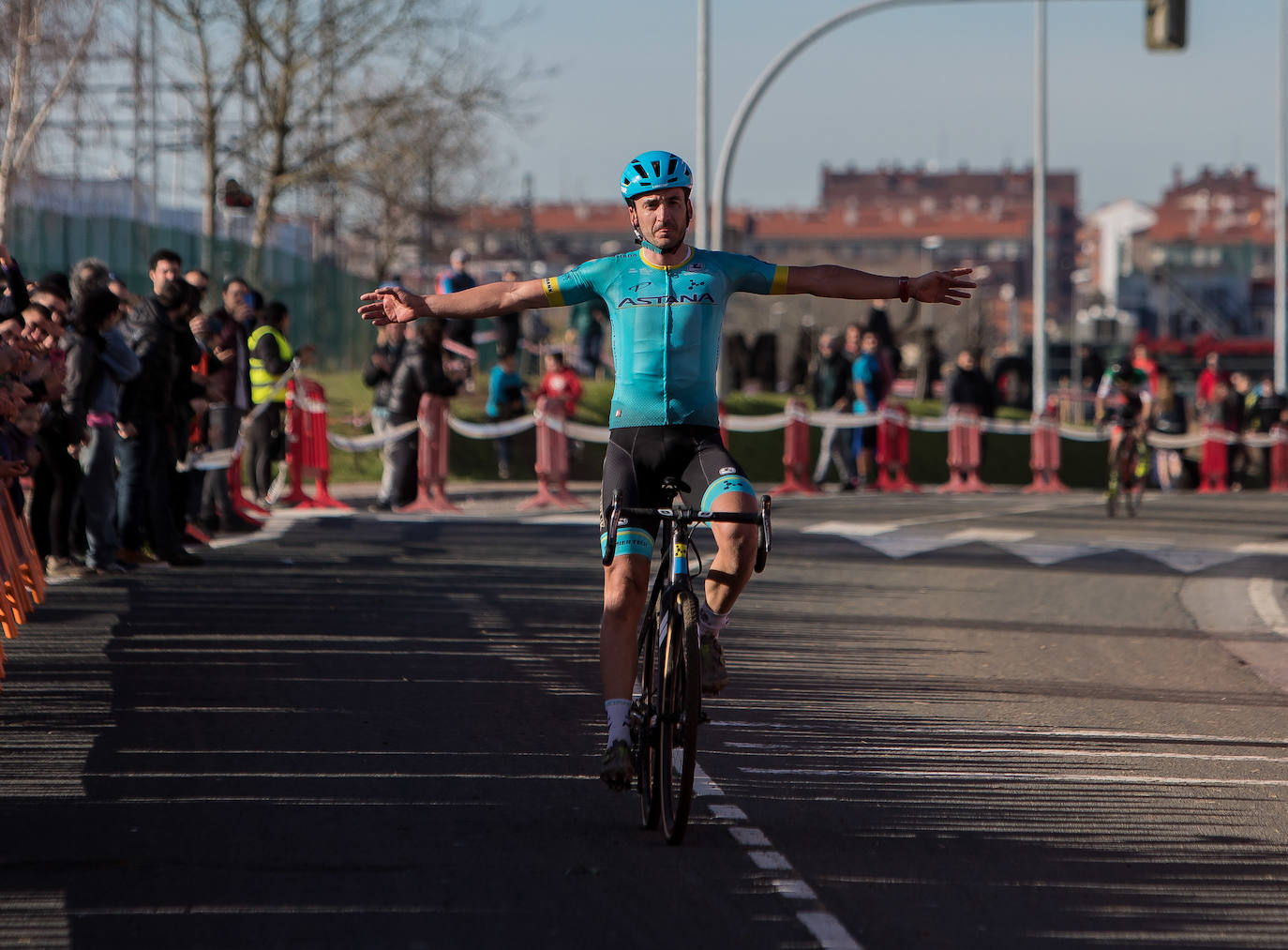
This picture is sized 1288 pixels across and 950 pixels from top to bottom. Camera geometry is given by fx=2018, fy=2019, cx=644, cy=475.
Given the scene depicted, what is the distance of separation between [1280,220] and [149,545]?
144 ft

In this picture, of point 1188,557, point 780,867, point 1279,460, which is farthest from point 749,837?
point 1279,460

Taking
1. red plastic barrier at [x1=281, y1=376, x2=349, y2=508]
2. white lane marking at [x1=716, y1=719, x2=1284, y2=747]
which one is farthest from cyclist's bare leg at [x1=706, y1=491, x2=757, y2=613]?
red plastic barrier at [x1=281, y1=376, x2=349, y2=508]

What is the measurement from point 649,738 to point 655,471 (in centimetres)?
94

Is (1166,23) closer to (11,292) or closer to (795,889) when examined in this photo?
(11,292)

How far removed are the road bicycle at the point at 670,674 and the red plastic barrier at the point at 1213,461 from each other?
26566 millimetres

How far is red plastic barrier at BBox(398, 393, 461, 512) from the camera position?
21.0 meters

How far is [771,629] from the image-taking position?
11.8 metres

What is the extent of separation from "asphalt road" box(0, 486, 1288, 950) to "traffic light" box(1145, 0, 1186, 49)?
1033 centimetres

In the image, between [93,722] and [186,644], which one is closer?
[93,722]

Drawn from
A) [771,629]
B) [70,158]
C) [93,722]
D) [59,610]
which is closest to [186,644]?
[59,610]

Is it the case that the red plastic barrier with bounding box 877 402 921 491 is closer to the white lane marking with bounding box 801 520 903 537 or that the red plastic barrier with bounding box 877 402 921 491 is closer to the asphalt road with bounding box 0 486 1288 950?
the white lane marking with bounding box 801 520 903 537

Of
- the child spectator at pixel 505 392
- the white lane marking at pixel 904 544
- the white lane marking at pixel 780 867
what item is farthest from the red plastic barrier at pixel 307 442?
the white lane marking at pixel 780 867

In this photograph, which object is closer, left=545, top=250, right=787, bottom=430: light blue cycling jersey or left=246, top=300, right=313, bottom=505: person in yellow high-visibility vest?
left=545, top=250, right=787, bottom=430: light blue cycling jersey

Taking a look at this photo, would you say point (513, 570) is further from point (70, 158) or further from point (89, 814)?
point (70, 158)
